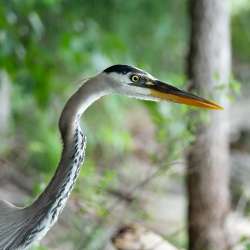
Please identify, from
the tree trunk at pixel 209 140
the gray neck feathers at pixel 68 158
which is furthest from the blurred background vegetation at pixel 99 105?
the gray neck feathers at pixel 68 158

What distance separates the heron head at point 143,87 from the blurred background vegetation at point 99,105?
731 millimetres

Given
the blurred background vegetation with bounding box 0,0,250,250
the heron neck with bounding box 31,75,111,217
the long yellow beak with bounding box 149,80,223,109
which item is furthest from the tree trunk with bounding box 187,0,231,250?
the heron neck with bounding box 31,75,111,217

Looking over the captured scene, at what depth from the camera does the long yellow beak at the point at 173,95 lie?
69.8 inches

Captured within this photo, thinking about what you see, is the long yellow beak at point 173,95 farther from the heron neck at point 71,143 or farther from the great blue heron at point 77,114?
the heron neck at point 71,143

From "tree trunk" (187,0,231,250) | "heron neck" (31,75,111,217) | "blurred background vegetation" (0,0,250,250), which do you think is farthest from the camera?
"tree trunk" (187,0,231,250)

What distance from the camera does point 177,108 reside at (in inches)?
115

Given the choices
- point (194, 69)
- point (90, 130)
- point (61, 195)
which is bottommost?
point (90, 130)

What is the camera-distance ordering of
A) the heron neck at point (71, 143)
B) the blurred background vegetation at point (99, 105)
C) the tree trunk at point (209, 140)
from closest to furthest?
1. the heron neck at point (71, 143)
2. the blurred background vegetation at point (99, 105)
3. the tree trunk at point (209, 140)

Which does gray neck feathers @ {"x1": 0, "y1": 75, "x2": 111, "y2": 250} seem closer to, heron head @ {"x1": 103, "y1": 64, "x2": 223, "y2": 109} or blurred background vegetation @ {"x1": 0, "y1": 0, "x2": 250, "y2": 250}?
heron head @ {"x1": 103, "y1": 64, "x2": 223, "y2": 109}

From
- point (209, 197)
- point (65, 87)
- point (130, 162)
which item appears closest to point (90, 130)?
point (130, 162)

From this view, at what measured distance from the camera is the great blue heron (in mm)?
1733

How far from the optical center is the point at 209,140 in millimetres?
3016

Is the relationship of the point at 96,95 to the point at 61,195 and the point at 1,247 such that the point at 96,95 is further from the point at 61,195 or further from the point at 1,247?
the point at 1,247

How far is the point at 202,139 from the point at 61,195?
1.37 meters
